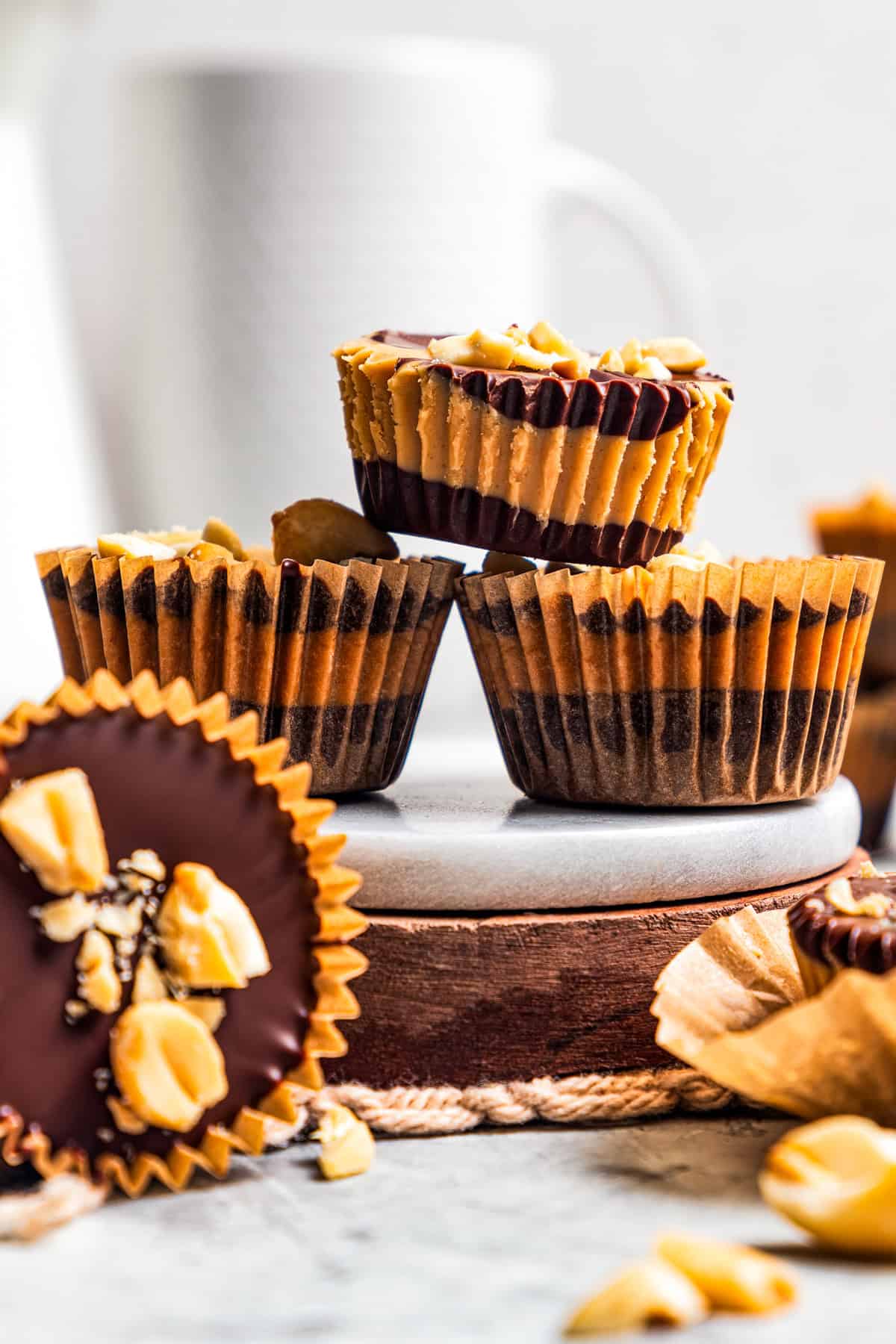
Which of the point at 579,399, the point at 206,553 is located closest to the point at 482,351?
the point at 579,399

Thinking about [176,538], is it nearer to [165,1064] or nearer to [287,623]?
[287,623]

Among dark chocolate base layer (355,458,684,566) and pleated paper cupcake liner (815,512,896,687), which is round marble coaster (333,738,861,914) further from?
pleated paper cupcake liner (815,512,896,687)

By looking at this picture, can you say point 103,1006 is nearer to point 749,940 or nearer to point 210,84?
point 749,940

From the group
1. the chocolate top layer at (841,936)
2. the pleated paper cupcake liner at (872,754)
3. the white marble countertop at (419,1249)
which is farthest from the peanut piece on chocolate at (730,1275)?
the pleated paper cupcake liner at (872,754)

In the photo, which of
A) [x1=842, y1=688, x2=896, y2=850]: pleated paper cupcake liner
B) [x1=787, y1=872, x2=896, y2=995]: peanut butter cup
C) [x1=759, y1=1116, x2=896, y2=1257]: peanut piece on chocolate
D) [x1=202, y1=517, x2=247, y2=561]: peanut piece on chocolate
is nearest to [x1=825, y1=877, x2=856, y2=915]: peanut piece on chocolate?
[x1=787, y1=872, x2=896, y2=995]: peanut butter cup

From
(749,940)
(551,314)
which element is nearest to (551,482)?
(749,940)

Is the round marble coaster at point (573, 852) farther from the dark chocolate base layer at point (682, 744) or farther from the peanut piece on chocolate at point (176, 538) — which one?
the peanut piece on chocolate at point (176, 538)
